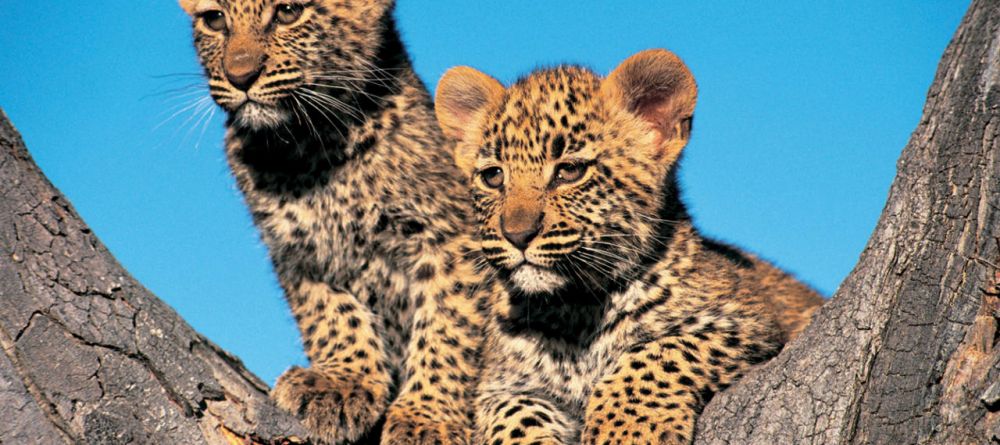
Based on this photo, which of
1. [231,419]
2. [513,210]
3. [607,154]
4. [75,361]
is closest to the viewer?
[75,361]

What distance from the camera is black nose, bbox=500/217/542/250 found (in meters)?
6.17

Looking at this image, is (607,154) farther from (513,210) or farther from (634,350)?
(634,350)

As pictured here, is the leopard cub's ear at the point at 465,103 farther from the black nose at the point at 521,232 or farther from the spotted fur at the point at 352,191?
the black nose at the point at 521,232

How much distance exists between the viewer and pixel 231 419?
571 cm

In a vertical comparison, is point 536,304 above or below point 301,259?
below

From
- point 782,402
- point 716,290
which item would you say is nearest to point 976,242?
point 782,402

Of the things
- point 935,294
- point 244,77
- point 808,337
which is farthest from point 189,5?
point 935,294

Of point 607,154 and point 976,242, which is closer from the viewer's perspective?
point 976,242

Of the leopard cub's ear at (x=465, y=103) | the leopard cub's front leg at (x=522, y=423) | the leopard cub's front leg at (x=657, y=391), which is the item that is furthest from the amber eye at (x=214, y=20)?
the leopard cub's front leg at (x=657, y=391)

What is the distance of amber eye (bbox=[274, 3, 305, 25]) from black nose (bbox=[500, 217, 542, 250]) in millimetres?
2800

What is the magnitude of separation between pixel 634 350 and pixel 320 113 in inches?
124

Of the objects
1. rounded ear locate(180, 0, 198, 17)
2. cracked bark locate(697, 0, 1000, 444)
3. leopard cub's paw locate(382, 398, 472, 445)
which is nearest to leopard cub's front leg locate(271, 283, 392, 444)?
leopard cub's paw locate(382, 398, 472, 445)

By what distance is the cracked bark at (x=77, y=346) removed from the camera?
5.29 metres

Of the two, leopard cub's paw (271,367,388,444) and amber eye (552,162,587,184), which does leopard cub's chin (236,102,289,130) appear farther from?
amber eye (552,162,587,184)
